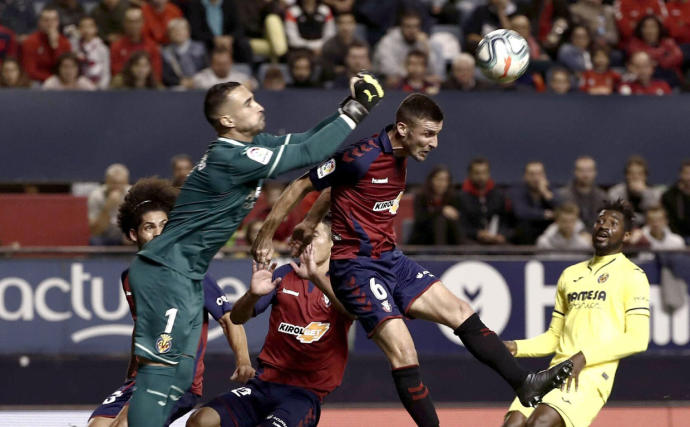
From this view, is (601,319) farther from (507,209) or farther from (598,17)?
(598,17)

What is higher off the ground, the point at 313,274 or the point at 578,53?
the point at 578,53

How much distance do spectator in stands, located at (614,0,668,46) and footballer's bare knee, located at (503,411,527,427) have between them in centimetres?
755

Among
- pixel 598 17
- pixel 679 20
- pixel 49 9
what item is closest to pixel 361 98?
pixel 49 9

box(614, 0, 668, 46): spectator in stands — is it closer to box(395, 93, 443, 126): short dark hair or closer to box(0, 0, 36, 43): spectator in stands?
box(0, 0, 36, 43): spectator in stands

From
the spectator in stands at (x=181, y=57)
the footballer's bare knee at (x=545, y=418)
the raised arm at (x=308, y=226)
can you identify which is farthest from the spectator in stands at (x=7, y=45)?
the footballer's bare knee at (x=545, y=418)

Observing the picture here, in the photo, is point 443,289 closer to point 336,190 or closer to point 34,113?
point 336,190

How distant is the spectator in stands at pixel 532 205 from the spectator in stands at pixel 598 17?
3.20 meters

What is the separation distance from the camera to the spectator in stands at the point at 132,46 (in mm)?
11297

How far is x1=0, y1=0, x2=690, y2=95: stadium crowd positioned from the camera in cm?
1134

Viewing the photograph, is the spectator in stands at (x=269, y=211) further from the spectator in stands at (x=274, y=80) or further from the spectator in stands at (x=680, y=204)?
the spectator in stands at (x=680, y=204)

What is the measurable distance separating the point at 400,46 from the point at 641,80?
2529 mm

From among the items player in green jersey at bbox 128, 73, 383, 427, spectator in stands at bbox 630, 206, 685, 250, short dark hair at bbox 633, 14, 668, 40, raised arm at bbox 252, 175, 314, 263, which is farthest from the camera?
short dark hair at bbox 633, 14, 668, 40

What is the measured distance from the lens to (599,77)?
39.4 ft

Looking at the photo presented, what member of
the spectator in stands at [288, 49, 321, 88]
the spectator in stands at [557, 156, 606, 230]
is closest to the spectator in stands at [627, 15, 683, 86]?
the spectator in stands at [557, 156, 606, 230]
